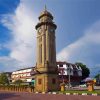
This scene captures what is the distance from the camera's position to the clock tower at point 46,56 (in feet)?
144

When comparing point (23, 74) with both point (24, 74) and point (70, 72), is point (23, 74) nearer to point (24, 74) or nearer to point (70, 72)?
point (24, 74)

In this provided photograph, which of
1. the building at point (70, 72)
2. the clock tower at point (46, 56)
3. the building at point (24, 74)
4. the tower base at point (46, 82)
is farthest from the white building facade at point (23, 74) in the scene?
the clock tower at point (46, 56)

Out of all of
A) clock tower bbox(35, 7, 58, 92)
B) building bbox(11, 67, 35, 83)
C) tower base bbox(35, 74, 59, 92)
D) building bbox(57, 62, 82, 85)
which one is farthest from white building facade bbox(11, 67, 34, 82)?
clock tower bbox(35, 7, 58, 92)

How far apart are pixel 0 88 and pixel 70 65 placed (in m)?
33.3

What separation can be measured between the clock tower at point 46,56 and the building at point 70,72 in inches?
1570

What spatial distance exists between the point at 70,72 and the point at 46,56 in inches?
1750

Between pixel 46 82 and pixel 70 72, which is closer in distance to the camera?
pixel 46 82

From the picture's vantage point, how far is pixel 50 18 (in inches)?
1861

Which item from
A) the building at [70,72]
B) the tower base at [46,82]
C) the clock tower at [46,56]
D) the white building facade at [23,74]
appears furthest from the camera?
the white building facade at [23,74]

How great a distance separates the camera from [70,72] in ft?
288

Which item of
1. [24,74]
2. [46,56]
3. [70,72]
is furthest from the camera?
[24,74]

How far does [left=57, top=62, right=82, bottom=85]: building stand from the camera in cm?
8615

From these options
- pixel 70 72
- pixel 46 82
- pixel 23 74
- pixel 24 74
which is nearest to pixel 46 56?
pixel 46 82

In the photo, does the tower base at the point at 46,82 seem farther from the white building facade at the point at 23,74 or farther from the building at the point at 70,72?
the white building facade at the point at 23,74
